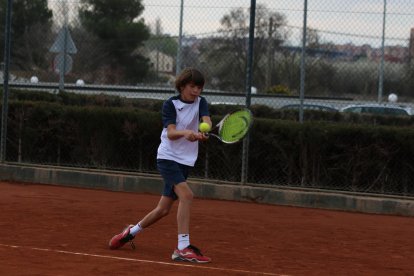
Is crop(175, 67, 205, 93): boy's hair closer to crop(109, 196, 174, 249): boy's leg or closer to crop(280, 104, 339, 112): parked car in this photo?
crop(109, 196, 174, 249): boy's leg

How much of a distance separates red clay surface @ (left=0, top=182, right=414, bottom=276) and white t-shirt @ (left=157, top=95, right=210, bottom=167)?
0.85m

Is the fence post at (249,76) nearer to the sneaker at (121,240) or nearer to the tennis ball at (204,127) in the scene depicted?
the sneaker at (121,240)

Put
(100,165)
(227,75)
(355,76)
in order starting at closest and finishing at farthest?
1. (100,165)
2. (355,76)
3. (227,75)

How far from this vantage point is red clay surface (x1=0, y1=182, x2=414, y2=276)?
680cm

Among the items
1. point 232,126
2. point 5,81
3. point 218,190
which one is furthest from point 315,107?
point 232,126

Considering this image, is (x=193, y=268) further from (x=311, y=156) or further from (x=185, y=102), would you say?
(x=311, y=156)

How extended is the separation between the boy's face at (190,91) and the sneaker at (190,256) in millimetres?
1241

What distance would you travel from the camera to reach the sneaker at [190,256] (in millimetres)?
6980

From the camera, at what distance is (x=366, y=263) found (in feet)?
24.1

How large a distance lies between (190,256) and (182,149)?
0.90 meters

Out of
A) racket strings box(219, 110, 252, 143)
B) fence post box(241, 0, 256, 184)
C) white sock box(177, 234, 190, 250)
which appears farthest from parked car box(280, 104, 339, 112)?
white sock box(177, 234, 190, 250)

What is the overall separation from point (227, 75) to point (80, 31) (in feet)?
13.0

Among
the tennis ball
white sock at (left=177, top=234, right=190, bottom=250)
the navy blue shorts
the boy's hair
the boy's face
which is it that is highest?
the boy's hair

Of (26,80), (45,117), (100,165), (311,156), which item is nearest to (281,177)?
(311,156)
